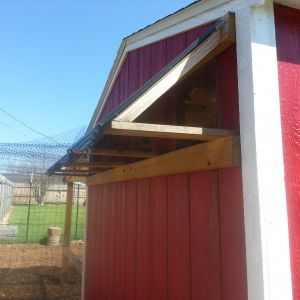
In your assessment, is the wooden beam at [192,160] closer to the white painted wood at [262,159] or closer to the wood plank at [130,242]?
the white painted wood at [262,159]

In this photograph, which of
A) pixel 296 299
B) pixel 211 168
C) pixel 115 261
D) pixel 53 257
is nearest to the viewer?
pixel 296 299

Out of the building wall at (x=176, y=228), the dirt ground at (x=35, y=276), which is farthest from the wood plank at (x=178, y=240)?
the dirt ground at (x=35, y=276)

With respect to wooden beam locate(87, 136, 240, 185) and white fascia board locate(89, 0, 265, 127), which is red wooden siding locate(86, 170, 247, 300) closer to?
wooden beam locate(87, 136, 240, 185)

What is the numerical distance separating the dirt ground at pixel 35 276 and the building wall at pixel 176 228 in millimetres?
2847

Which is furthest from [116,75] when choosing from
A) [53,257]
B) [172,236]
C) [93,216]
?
[53,257]

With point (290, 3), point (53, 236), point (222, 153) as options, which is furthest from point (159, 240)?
point (53, 236)

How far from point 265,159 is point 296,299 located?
2.52ft

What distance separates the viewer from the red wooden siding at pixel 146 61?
295cm

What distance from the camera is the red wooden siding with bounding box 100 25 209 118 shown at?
2945mm

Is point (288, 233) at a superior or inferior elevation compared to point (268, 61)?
inferior

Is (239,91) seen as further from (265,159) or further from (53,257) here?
(53,257)

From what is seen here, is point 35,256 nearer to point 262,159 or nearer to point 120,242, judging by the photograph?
point 120,242

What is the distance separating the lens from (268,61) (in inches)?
81.1

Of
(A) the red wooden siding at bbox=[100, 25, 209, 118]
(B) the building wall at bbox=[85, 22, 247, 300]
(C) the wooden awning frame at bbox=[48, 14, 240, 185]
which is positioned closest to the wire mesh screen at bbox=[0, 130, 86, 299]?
(A) the red wooden siding at bbox=[100, 25, 209, 118]
